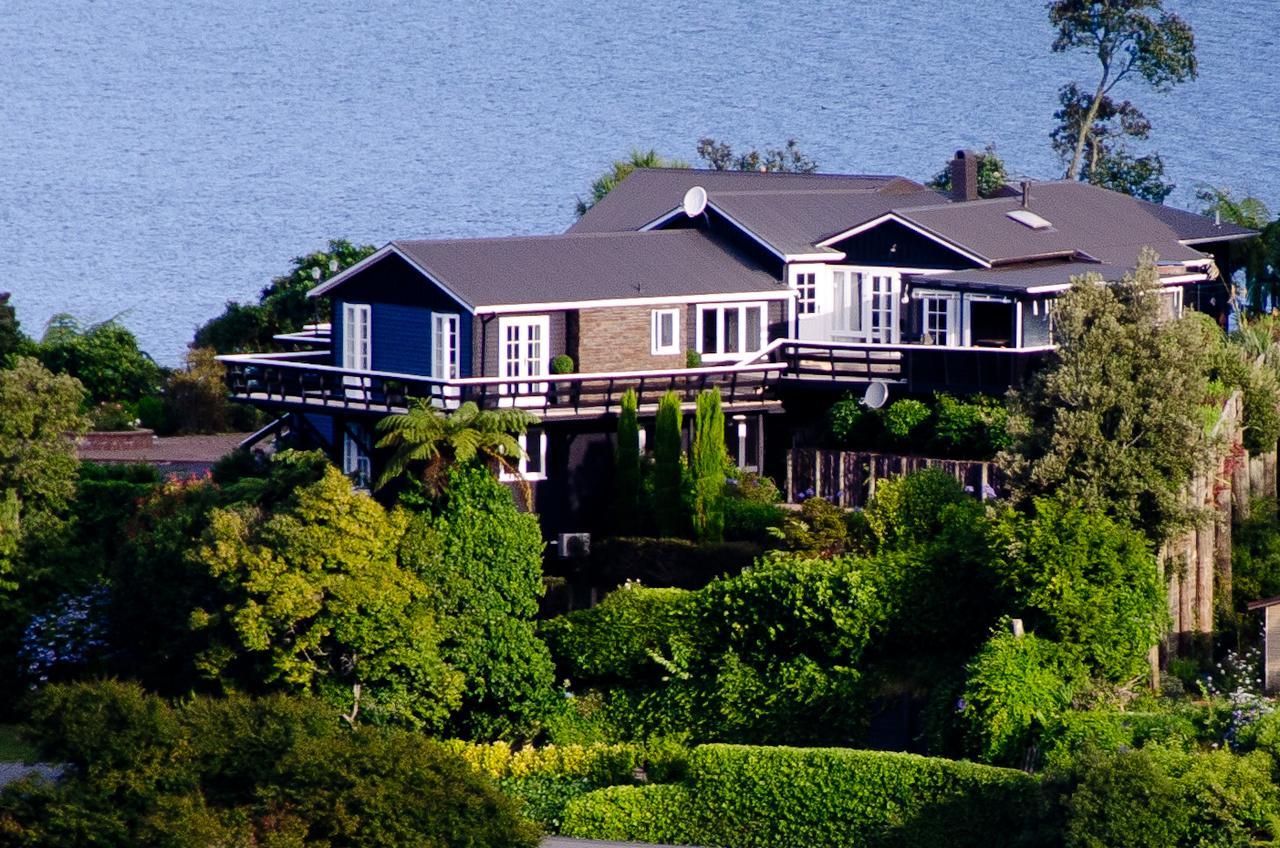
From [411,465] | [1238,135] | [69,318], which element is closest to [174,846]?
[411,465]

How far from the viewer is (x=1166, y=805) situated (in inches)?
1286

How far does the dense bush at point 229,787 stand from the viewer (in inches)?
1315

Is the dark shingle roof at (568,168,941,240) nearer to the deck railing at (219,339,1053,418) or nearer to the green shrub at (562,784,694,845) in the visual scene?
the deck railing at (219,339,1053,418)

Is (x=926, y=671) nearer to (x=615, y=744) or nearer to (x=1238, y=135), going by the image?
(x=615, y=744)

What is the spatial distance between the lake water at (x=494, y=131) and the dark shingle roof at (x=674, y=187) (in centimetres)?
5991

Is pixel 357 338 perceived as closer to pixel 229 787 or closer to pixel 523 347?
pixel 523 347

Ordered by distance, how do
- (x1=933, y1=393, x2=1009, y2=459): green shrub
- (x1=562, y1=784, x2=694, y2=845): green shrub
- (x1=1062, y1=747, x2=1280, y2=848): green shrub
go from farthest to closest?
1. (x1=933, y1=393, x2=1009, y2=459): green shrub
2. (x1=562, y1=784, x2=694, y2=845): green shrub
3. (x1=1062, y1=747, x2=1280, y2=848): green shrub

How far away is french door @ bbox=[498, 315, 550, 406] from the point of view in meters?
48.6

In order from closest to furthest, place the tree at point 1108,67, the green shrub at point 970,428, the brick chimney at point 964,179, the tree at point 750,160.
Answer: the green shrub at point 970,428, the brick chimney at point 964,179, the tree at point 1108,67, the tree at point 750,160

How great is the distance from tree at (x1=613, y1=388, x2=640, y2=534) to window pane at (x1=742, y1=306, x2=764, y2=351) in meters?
5.40

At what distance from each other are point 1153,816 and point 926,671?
738 centimetres

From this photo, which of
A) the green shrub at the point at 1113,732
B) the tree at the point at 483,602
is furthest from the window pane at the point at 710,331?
the green shrub at the point at 1113,732

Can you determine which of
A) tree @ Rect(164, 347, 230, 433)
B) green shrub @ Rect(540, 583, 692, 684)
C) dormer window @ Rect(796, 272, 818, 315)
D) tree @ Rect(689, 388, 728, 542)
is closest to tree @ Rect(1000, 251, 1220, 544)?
green shrub @ Rect(540, 583, 692, 684)

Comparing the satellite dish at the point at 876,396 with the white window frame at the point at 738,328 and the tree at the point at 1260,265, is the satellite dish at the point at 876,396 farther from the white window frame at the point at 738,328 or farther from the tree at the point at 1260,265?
the tree at the point at 1260,265
